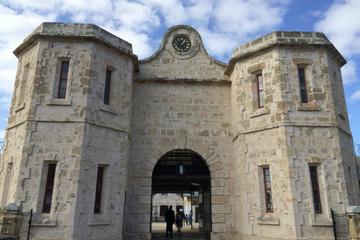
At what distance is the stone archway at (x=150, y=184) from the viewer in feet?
38.3

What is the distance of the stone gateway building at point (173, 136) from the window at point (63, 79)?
0.04 m

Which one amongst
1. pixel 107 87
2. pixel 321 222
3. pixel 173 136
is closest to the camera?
pixel 321 222

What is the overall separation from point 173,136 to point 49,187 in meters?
5.07

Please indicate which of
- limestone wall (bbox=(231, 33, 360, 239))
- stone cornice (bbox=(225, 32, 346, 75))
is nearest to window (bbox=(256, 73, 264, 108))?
limestone wall (bbox=(231, 33, 360, 239))

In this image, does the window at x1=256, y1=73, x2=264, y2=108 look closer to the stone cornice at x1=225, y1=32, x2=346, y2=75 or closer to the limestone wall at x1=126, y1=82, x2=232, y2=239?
the stone cornice at x1=225, y1=32, x2=346, y2=75

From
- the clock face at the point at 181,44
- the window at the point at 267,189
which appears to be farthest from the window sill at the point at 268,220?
the clock face at the point at 181,44

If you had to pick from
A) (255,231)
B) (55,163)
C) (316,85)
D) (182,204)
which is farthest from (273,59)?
(182,204)

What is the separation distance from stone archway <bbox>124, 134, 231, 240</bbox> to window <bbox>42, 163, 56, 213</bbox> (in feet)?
9.78

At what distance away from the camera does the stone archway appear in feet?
38.3

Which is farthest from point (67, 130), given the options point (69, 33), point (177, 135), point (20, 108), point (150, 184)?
point (177, 135)

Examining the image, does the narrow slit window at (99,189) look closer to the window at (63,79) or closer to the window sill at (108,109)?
the window sill at (108,109)

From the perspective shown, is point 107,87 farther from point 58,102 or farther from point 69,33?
point 69,33

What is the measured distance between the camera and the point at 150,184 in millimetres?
12156

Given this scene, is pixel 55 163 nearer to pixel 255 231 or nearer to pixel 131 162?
pixel 131 162
